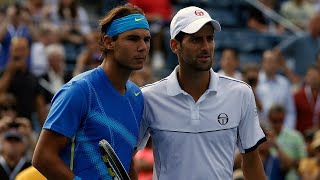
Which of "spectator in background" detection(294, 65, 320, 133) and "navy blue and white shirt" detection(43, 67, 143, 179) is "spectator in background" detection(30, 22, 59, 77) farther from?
"navy blue and white shirt" detection(43, 67, 143, 179)

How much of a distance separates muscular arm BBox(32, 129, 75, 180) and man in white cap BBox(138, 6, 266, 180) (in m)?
0.81

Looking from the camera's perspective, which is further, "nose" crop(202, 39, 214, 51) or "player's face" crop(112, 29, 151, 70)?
"nose" crop(202, 39, 214, 51)

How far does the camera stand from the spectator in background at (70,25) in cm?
1479

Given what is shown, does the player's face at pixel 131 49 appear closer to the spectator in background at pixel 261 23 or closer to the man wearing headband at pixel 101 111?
the man wearing headband at pixel 101 111

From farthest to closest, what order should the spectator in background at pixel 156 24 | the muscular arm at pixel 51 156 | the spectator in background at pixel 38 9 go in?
the spectator in background at pixel 156 24, the spectator in background at pixel 38 9, the muscular arm at pixel 51 156

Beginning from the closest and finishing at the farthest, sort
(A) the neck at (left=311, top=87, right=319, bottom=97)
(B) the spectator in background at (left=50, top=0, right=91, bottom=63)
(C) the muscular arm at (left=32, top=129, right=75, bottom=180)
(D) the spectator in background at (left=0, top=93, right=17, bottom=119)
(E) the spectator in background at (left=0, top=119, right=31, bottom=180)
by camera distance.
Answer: (C) the muscular arm at (left=32, top=129, right=75, bottom=180) < (E) the spectator in background at (left=0, top=119, right=31, bottom=180) < (D) the spectator in background at (left=0, top=93, right=17, bottom=119) < (A) the neck at (left=311, top=87, right=319, bottom=97) < (B) the spectator in background at (left=50, top=0, right=91, bottom=63)

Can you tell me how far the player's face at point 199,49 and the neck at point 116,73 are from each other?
432 millimetres

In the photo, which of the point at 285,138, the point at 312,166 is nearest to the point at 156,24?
the point at 285,138

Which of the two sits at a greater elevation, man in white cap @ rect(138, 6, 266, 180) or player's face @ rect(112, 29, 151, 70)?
player's face @ rect(112, 29, 151, 70)

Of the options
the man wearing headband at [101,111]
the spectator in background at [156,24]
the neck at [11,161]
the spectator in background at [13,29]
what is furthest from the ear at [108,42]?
the spectator in background at [156,24]

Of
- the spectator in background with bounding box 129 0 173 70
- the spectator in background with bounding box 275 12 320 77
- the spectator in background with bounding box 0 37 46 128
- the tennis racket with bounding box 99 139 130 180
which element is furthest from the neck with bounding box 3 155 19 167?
the spectator in background with bounding box 275 12 320 77

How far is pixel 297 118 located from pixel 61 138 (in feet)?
26.6

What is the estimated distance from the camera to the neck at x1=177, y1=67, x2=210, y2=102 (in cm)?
639

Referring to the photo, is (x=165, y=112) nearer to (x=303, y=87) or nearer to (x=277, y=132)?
(x=277, y=132)
